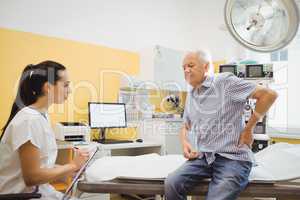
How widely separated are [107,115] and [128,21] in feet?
4.54

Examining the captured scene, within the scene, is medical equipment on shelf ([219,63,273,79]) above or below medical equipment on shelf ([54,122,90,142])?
above

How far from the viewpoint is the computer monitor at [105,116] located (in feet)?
10.8

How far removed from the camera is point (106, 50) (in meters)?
3.74

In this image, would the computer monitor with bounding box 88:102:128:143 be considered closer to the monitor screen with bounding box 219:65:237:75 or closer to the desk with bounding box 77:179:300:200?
the monitor screen with bounding box 219:65:237:75

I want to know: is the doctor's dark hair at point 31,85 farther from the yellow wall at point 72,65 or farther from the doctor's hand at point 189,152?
the yellow wall at point 72,65

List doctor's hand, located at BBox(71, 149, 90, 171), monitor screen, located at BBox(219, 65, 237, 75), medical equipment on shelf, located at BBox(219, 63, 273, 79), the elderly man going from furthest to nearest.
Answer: monitor screen, located at BBox(219, 65, 237, 75) → medical equipment on shelf, located at BBox(219, 63, 273, 79) → the elderly man → doctor's hand, located at BBox(71, 149, 90, 171)

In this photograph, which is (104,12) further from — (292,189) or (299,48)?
(292,189)

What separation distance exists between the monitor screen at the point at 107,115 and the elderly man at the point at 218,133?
1.60 m

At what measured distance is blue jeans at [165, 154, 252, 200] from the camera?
1532mm

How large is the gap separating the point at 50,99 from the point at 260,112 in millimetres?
1095

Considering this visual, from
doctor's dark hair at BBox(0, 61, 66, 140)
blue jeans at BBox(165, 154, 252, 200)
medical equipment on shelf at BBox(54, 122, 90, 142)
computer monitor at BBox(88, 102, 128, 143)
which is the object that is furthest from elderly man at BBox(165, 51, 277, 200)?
computer monitor at BBox(88, 102, 128, 143)

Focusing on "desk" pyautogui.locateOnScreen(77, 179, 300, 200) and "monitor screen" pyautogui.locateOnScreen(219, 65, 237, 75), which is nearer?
"desk" pyautogui.locateOnScreen(77, 179, 300, 200)

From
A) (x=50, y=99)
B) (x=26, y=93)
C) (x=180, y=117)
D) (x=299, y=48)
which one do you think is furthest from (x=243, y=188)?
(x=299, y=48)

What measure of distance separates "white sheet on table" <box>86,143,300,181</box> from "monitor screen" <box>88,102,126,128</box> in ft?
3.78
